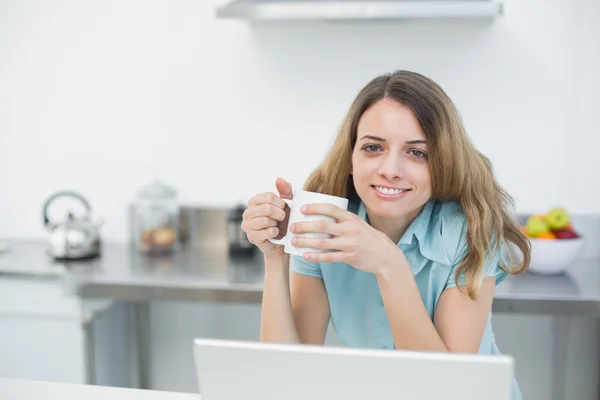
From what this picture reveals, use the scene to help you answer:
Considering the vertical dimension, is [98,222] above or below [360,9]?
below

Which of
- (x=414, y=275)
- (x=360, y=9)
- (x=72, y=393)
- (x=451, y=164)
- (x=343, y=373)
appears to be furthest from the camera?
(x=360, y=9)

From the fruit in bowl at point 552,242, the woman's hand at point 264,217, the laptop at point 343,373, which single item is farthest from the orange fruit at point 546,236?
the laptop at point 343,373

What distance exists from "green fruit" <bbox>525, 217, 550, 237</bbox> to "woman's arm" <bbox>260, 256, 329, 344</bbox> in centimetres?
112

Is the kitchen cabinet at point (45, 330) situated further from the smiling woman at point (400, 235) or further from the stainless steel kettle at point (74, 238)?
the smiling woman at point (400, 235)

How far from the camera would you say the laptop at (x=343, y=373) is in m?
0.68

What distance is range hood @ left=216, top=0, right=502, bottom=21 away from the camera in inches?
78.6

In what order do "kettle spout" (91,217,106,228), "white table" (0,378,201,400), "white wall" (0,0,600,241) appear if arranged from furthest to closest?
"kettle spout" (91,217,106,228) → "white wall" (0,0,600,241) → "white table" (0,378,201,400)

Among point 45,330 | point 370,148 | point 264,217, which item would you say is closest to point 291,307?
point 264,217

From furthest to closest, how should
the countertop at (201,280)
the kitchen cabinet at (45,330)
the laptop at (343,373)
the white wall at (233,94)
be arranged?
the white wall at (233,94)
the kitchen cabinet at (45,330)
the countertop at (201,280)
the laptop at (343,373)

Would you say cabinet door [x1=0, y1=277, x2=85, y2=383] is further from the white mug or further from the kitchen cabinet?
the white mug

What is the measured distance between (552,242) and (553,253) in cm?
4

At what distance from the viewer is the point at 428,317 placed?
→ 43.5 inches

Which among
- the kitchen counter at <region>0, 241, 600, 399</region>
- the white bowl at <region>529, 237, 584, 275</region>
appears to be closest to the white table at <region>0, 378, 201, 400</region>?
the kitchen counter at <region>0, 241, 600, 399</region>

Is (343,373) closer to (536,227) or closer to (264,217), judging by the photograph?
(264,217)
